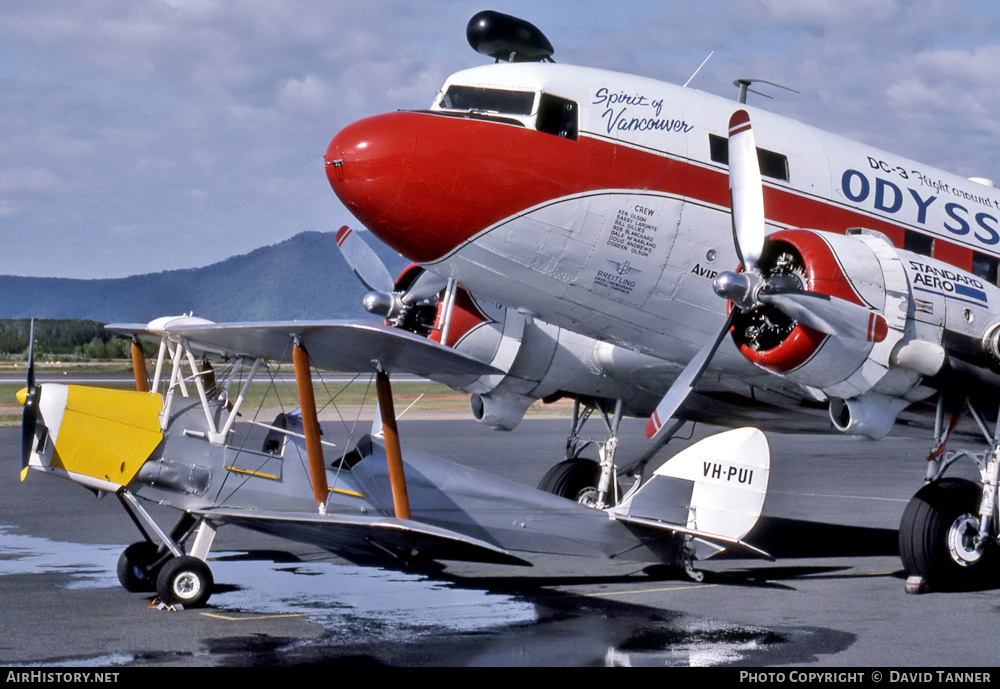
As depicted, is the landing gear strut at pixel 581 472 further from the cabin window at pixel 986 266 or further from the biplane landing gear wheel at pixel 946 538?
the cabin window at pixel 986 266

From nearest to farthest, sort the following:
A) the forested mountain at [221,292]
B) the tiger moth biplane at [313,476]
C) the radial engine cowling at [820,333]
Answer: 1. the tiger moth biplane at [313,476]
2. the radial engine cowling at [820,333]
3. the forested mountain at [221,292]

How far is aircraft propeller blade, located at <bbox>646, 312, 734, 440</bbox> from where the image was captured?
10.9m

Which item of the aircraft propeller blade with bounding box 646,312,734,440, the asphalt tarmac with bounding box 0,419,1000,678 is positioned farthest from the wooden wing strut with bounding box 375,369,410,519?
the aircraft propeller blade with bounding box 646,312,734,440

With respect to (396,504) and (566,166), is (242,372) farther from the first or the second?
(566,166)

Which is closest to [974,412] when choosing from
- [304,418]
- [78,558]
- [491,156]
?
[491,156]

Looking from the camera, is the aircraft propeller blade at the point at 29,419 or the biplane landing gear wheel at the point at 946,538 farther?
the biplane landing gear wheel at the point at 946,538

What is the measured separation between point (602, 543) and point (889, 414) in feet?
10.7

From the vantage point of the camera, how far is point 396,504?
10.1 metres

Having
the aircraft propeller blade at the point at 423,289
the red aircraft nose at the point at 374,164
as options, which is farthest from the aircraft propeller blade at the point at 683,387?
the aircraft propeller blade at the point at 423,289

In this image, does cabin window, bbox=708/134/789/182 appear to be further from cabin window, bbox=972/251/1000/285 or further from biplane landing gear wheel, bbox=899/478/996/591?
biplane landing gear wheel, bbox=899/478/996/591

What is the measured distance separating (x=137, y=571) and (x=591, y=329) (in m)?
5.51

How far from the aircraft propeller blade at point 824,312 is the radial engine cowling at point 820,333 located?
3.6 inches

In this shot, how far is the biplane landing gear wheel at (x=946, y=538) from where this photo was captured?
37.4 ft

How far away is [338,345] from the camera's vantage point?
10094mm
